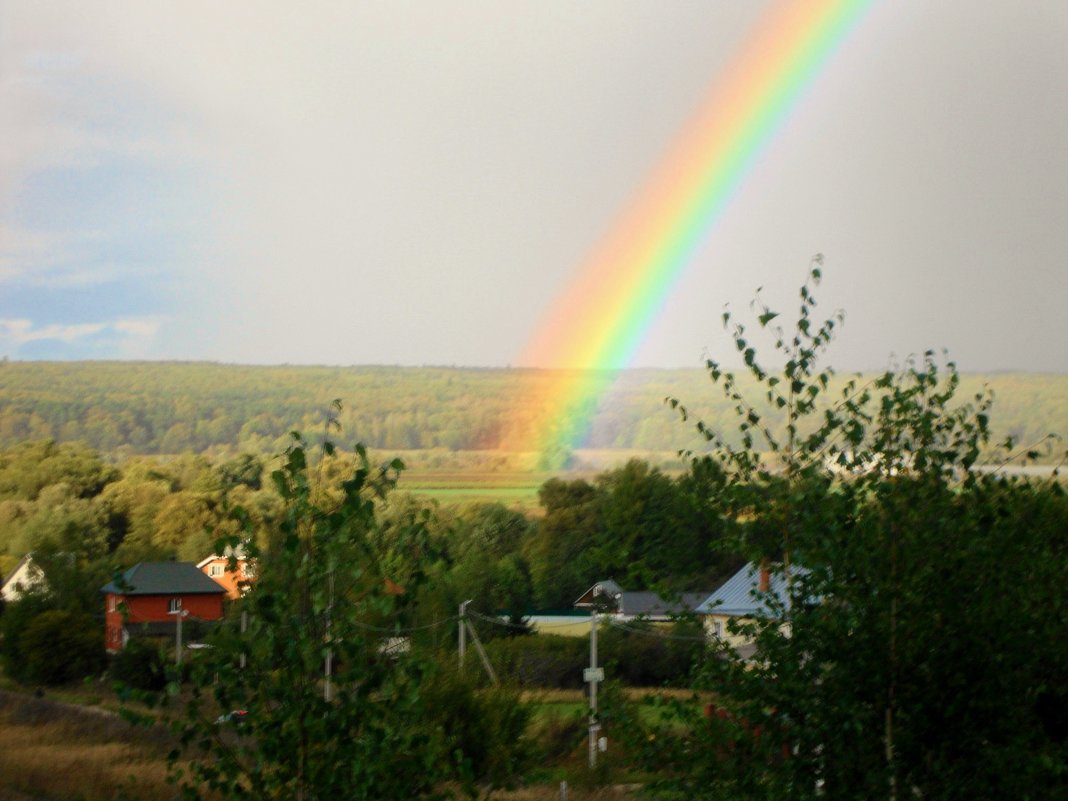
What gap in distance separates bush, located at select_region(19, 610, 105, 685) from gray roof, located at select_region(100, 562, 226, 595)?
28.5 feet

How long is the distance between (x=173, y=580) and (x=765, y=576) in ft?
156

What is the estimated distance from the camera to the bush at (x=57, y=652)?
3984cm

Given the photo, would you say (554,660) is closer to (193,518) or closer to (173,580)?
(173,580)

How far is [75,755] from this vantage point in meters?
18.0

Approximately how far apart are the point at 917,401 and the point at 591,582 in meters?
53.2

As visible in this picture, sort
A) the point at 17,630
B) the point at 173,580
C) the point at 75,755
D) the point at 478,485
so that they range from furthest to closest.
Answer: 1. the point at 478,485
2. the point at 173,580
3. the point at 17,630
4. the point at 75,755

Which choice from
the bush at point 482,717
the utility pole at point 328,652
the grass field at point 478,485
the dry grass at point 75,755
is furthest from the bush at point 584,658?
the grass field at point 478,485

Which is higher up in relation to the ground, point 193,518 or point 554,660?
point 193,518

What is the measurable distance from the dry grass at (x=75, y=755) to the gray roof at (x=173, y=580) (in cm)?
2195

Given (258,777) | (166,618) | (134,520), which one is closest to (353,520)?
(258,777)

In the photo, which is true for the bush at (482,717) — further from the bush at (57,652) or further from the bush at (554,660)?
the bush at (57,652)

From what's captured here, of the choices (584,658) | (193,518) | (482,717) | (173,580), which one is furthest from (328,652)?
(193,518)

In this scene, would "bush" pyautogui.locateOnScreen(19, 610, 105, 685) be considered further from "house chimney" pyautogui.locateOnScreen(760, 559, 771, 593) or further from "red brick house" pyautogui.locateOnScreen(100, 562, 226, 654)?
"house chimney" pyautogui.locateOnScreen(760, 559, 771, 593)

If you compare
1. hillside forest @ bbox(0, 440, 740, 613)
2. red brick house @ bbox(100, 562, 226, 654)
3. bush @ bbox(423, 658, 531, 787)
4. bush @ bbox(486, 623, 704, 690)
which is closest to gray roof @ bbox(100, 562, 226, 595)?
red brick house @ bbox(100, 562, 226, 654)
